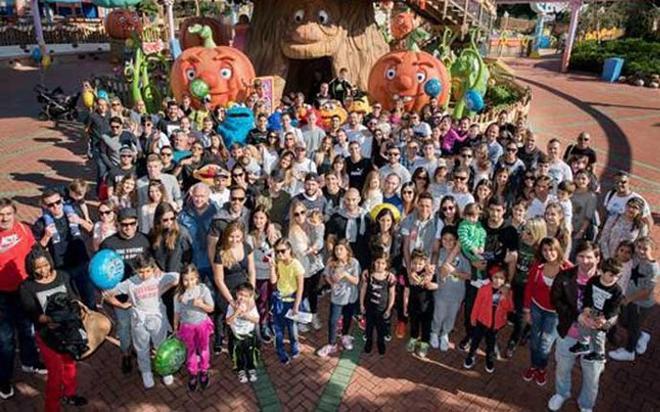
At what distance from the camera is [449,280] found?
220 inches

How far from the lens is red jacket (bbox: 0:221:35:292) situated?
191 inches

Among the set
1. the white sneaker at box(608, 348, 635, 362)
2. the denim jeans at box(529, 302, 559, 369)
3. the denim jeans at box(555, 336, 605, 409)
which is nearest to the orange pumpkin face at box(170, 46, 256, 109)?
Result: the denim jeans at box(529, 302, 559, 369)

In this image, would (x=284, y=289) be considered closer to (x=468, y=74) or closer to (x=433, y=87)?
(x=433, y=87)

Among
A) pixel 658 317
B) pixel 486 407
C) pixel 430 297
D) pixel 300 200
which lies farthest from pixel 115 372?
pixel 658 317

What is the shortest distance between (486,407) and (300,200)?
3.10m

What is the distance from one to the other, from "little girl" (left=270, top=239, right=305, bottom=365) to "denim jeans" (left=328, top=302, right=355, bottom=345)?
436mm

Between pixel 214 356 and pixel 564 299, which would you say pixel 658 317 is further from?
pixel 214 356

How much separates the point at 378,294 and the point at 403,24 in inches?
638

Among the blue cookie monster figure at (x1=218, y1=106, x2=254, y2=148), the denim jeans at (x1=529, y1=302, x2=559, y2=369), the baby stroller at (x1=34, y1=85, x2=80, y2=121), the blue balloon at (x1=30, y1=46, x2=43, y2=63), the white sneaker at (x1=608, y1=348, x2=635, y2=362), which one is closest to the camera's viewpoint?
the denim jeans at (x1=529, y1=302, x2=559, y2=369)

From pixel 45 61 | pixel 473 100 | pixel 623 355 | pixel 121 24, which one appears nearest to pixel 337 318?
pixel 623 355

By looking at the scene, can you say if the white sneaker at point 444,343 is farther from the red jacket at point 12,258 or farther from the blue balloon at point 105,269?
the red jacket at point 12,258

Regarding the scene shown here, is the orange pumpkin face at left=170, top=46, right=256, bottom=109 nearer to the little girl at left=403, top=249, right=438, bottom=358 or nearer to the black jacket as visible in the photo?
the little girl at left=403, top=249, right=438, bottom=358

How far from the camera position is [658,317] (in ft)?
21.7

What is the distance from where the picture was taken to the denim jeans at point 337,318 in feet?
19.0
